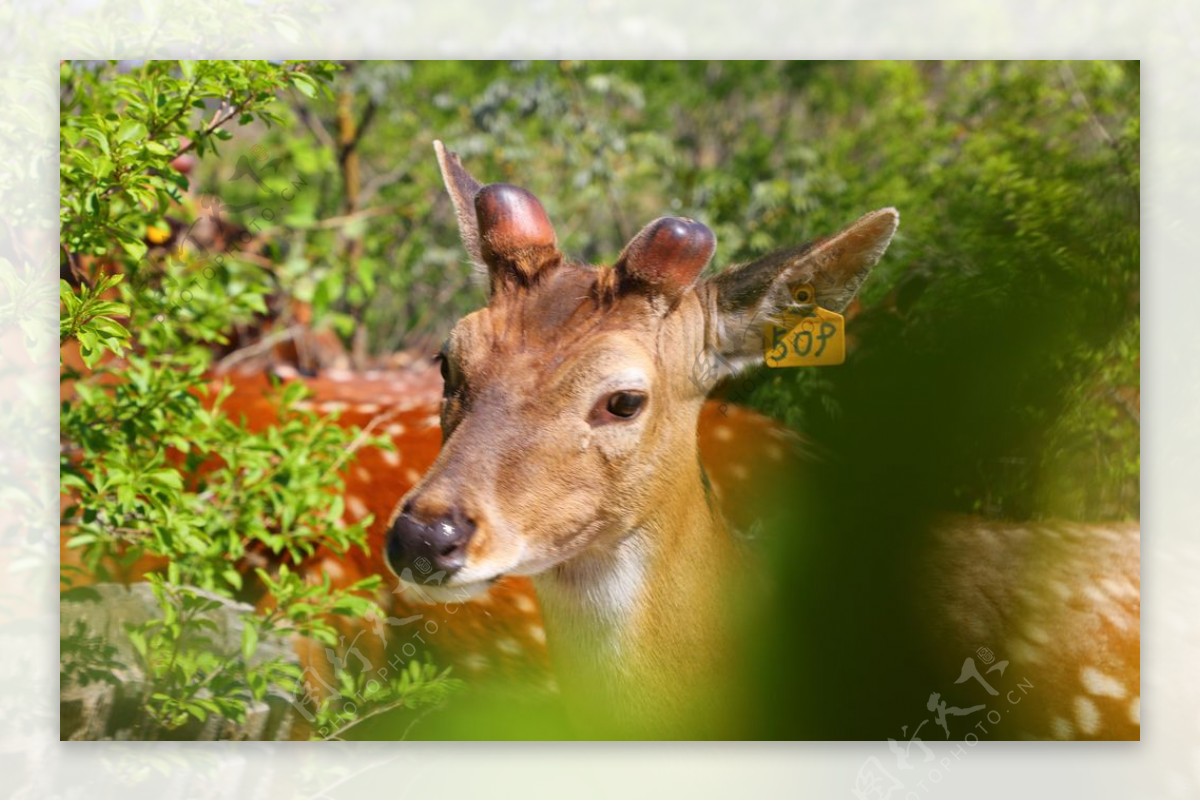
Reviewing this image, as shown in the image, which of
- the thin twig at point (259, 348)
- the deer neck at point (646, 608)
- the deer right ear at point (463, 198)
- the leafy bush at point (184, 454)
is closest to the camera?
the deer neck at point (646, 608)

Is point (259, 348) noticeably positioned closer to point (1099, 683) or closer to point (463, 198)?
point (463, 198)

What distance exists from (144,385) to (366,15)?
1.38 m

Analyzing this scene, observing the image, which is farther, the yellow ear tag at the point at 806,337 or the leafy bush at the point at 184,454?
the leafy bush at the point at 184,454

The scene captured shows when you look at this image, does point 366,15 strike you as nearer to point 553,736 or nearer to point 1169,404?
point 553,736

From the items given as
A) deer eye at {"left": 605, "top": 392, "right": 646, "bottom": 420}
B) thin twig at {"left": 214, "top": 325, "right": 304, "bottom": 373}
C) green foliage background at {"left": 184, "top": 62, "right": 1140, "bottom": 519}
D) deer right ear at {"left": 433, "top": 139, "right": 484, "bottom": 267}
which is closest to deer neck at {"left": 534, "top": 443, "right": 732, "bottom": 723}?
deer eye at {"left": 605, "top": 392, "right": 646, "bottom": 420}

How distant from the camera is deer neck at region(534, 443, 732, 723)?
2674mm

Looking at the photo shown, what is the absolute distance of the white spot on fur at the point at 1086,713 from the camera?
10.8 ft

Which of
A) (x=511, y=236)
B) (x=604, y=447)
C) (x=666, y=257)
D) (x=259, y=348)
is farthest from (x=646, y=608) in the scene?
(x=259, y=348)

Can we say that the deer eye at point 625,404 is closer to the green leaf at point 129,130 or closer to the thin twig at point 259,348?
the green leaf at point 129,130

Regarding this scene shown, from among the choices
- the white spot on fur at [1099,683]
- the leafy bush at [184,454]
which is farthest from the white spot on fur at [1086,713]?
the leafy bush at [184,454]

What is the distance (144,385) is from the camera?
3357mm

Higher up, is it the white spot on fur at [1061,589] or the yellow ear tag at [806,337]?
the yellow ear tag at [806,337]

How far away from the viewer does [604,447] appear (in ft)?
8.46

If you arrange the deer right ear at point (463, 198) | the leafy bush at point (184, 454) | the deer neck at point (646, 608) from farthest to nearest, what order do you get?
the leafy bush at point (184, 454) < the deer right ear at point (463, 198) < the deer neck at point (646, 608)
